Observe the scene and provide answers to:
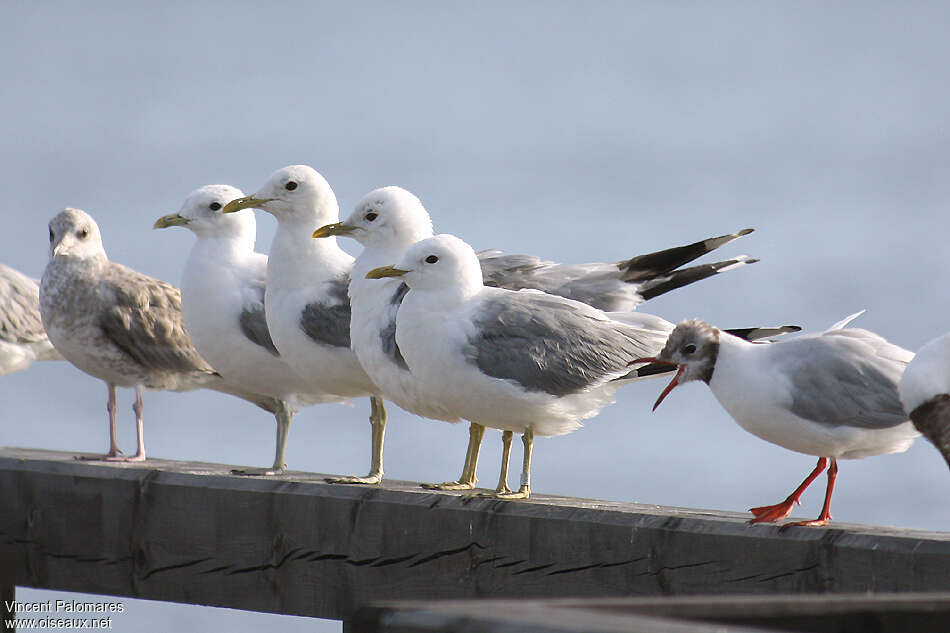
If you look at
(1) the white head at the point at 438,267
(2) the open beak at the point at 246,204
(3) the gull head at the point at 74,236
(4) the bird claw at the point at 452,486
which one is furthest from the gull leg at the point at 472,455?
(3) the gull head at the point at 74,236

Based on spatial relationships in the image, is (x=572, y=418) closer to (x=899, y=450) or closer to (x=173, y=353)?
(x=899, y=450)

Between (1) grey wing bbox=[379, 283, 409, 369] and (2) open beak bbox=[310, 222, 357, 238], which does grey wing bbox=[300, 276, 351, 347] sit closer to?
(2) open beak bbox=[310, 222, 357, 238]

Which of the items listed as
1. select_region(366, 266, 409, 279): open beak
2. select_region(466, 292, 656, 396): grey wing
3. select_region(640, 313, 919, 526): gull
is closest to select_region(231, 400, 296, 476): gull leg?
select_region(366, 266, 409, 279): open beak

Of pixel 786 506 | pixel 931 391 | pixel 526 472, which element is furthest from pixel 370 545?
pixel 931 391

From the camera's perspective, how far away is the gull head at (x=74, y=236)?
7754mm

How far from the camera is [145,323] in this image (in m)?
7.59

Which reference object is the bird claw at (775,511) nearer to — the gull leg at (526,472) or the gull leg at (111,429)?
the gull leg at (526,472)

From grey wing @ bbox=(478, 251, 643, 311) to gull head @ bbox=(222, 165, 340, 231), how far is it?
2.82 feet

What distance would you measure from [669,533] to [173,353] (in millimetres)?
4128

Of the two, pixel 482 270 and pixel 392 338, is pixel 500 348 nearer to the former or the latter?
pixel 392 338

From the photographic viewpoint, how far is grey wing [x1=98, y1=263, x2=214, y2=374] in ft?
24.7

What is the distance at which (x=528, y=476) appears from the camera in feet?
18.5

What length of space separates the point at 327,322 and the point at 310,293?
192 mm

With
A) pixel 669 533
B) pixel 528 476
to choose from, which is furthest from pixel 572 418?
pixel 669 533
